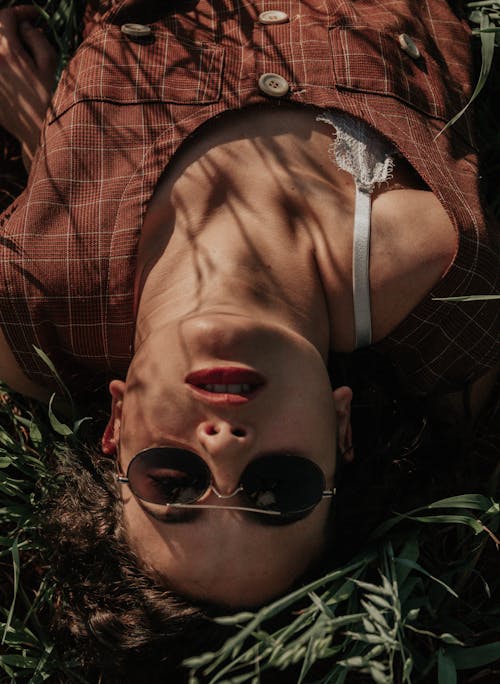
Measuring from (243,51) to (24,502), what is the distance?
1.90 meters

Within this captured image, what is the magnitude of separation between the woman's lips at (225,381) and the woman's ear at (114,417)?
1.35 feet

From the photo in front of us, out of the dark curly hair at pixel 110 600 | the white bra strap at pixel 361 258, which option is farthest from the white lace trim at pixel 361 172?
the dark curly hair at pixel 110 600

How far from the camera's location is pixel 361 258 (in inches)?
109

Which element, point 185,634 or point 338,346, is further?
point 338,346

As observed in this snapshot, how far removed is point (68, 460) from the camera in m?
3.04

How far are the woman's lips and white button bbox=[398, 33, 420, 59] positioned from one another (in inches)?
55.3

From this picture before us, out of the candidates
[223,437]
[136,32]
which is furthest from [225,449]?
[136,32]

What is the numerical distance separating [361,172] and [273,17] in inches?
27.8

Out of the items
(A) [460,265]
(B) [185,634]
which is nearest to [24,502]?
(B) [185,634]

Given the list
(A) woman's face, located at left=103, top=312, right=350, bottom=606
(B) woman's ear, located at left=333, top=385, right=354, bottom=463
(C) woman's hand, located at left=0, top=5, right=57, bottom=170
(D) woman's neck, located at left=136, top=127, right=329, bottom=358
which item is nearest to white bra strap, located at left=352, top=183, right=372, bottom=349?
(D) woman's neck, located at left=136, top=127, right=329, bottom=358

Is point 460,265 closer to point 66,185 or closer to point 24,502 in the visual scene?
point 66,185

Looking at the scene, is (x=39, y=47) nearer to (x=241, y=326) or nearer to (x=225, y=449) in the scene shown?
(x=241, y=326)

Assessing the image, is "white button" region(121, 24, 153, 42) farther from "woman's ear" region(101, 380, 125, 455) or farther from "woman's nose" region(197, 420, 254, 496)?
"woman's nose" region(197, 420, 254, 496)

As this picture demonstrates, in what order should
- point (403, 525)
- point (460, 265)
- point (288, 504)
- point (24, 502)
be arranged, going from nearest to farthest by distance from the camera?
point (288, 504)
point (460, 265)
point (403, 525)
point (24, 502)
